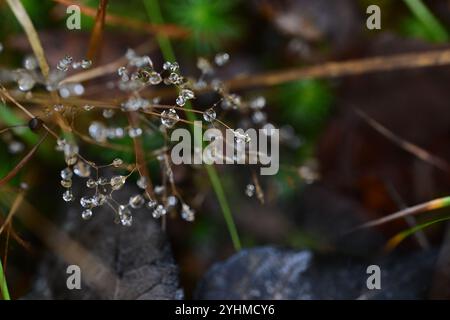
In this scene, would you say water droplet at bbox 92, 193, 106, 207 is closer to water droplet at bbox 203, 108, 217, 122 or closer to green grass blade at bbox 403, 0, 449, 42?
water droplet at bbox 203, 108, 217, 122

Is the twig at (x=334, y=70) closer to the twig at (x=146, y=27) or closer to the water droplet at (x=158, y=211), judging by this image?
the twig at (x=146, y=27)

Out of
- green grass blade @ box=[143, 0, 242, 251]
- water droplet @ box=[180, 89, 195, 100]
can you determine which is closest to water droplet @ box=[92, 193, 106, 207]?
water droplet @ box=[180, 89, 195, 100]

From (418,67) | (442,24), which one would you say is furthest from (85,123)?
(442,24)

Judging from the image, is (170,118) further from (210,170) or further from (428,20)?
(428,20)

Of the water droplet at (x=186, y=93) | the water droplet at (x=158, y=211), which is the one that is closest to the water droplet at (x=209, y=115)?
the water droplet at (x=186, y=93)

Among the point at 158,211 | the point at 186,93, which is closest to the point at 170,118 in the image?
the point at 186,93

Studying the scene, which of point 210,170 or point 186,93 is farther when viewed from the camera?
point 210,170
